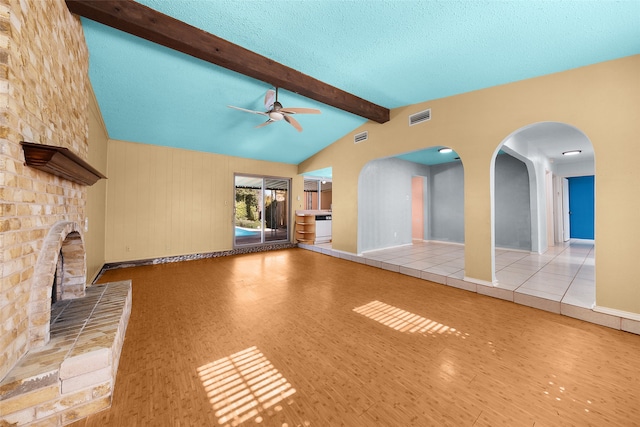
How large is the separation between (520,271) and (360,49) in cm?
441

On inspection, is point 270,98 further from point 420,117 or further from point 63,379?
point 63,379

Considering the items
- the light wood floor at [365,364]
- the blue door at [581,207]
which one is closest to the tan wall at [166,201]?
the light wood floor at [365,364]

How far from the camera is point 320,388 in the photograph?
5.27ft

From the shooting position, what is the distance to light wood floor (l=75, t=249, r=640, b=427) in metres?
1.41

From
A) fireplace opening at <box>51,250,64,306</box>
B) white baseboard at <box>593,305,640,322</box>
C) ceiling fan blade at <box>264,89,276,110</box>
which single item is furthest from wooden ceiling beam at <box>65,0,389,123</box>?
white baseboard at <box>593,305,640,322</box>

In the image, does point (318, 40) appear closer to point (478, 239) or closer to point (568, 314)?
point (478, 239)

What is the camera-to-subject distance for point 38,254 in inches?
60.4

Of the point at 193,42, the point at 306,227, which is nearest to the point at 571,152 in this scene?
the point at 306,227

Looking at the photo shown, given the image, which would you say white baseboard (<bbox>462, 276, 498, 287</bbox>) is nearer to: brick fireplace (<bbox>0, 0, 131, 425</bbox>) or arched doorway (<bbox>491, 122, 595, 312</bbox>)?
arched doorway (<bbox>491, 122, 595, 312</bbox>)

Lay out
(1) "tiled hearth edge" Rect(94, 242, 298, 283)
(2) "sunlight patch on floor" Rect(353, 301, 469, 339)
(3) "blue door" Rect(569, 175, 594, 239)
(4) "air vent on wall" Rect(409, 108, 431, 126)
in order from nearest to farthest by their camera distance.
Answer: (2) "sunlight patch on floor" Rect(353, 301, 469, 339), (4) "air vent on wall" Rect(409, 108, 431, 126), (1) "tiled hearth edge" Rect(94, 242, 298, 283), (3) "blue door" Rect(569, 175, 594, 239)

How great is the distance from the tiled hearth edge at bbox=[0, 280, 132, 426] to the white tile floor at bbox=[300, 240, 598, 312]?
4185 millimetres

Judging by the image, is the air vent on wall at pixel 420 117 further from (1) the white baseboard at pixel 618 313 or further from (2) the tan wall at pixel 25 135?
(2) the tan wall at pixel 25 135

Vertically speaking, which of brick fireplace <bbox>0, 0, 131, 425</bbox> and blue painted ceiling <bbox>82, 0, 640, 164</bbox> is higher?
blue painted ceiling <bbox>82, 0, 640, 164</bbox>

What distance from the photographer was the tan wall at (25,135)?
1.21 metres
